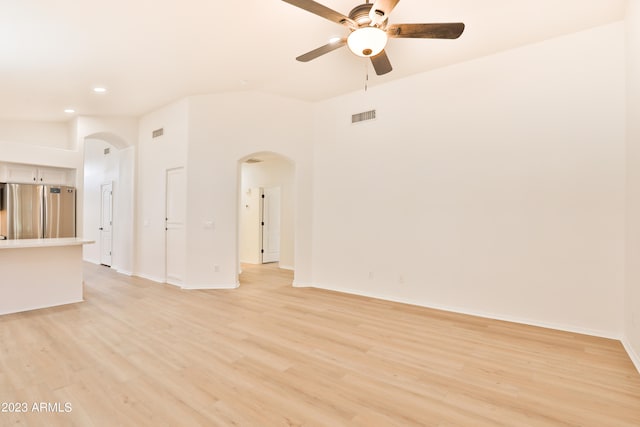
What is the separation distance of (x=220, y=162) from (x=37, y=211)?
12.6 feet

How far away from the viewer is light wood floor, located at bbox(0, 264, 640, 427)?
210cm

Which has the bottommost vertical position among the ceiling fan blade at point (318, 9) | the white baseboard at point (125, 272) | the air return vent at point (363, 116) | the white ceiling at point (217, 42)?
the white baseboard at point (125, 272)

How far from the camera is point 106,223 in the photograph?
8.23 m

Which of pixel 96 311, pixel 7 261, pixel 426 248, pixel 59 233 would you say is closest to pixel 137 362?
pixel 96 311

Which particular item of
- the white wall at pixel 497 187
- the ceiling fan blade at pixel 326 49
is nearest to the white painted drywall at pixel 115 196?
the white wall at pixel 497 187

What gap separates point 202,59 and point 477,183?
161 inches

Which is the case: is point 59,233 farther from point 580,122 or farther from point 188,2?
point 580,122

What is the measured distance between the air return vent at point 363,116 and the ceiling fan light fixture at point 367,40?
8.29 ft

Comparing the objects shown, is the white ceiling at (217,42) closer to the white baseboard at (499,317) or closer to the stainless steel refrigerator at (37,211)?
the stainless steel refrigerator at (37,211)

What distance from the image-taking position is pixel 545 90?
3.84 metres

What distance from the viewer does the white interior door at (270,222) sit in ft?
29.1

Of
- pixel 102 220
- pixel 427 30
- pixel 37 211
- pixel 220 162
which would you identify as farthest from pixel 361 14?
pixel 102 220

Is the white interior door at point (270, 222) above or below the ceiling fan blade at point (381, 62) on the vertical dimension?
below

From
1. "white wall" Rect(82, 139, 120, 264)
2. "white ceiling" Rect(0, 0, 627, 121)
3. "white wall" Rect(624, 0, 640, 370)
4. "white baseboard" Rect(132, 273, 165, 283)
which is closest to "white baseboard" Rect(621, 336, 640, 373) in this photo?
"white wall" Rect(624, 0, 640, 370)
